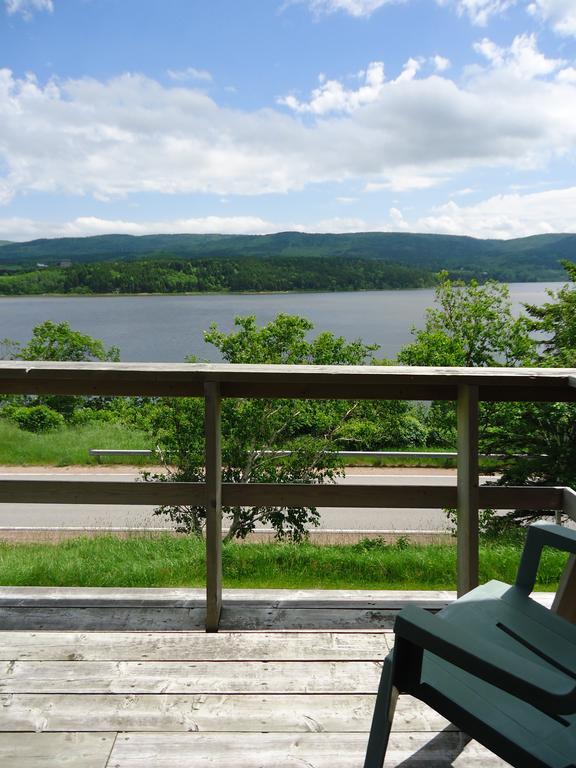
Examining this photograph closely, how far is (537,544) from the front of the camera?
1.43m

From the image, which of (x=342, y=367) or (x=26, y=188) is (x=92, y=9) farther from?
(x=26, y=188)

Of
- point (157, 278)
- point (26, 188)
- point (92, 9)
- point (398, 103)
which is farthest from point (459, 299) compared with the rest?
point (26, 188)

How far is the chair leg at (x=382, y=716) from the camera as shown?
3.76 feet

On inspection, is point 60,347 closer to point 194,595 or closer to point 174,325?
point 194,595

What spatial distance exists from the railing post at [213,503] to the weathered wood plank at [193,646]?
3.7 inches

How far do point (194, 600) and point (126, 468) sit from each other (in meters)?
12.9

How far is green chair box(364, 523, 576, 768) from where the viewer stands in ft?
3.00

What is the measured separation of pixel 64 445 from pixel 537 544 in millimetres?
15929

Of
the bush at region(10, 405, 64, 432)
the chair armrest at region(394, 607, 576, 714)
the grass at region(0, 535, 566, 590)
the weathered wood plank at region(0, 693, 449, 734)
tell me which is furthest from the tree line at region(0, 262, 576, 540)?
the bush at region(10, 405, 64, 432)

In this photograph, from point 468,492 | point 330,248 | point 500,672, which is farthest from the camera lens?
point 330,248

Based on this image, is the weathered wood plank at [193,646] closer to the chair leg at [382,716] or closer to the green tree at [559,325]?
the chair leg at [382,716]

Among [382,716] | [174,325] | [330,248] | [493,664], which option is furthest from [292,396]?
[330,248]

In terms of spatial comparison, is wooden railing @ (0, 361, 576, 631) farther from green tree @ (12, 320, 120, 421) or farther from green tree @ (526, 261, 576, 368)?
green tree @ (12, 320, 120, 421)

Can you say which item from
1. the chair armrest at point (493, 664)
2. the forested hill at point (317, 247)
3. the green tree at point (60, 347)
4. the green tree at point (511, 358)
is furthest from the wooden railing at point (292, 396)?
the forested hill at point (317, 247)
